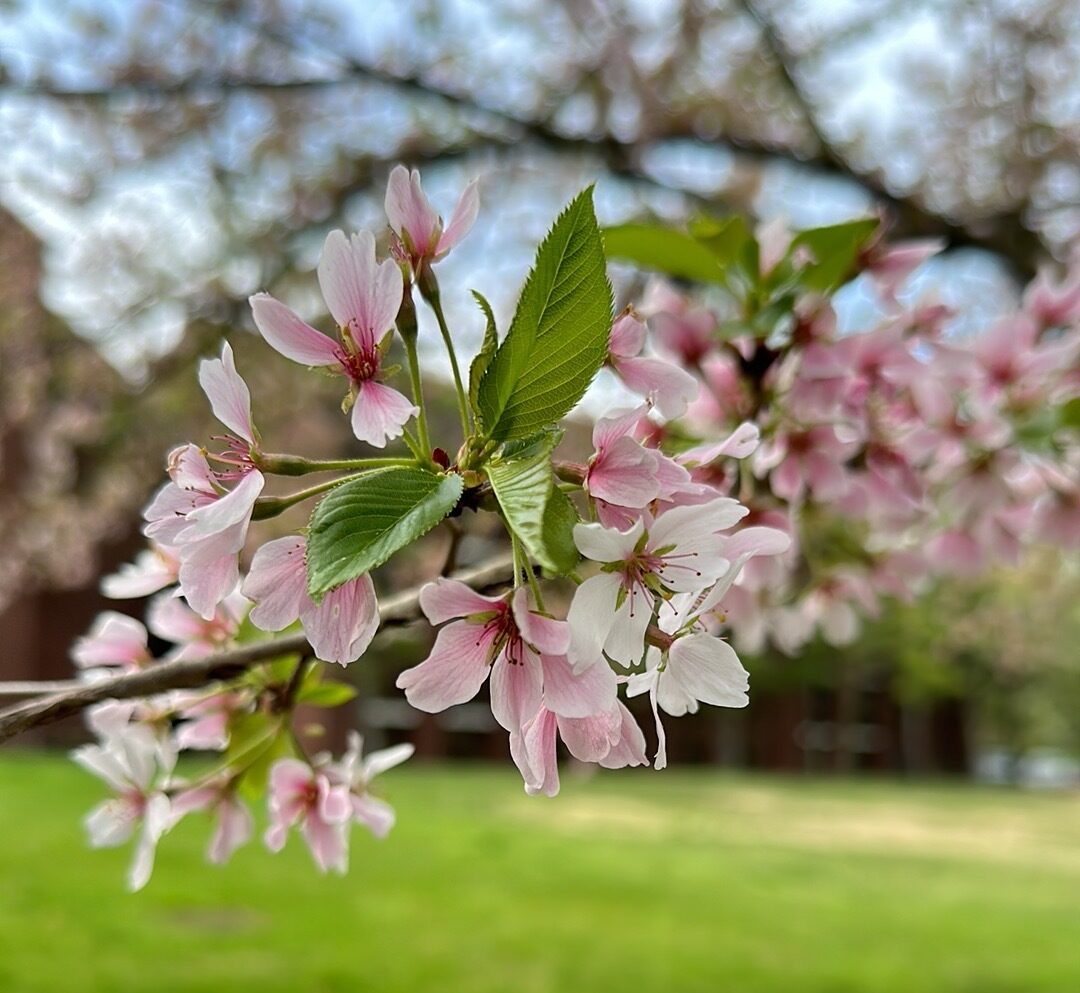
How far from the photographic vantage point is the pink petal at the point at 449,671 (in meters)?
0.35

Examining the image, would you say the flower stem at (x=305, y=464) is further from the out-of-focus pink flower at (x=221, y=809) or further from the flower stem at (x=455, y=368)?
the out-of-focus pink flower at (x=221, y=809)

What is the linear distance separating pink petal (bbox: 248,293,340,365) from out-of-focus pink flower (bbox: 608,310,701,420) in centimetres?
11

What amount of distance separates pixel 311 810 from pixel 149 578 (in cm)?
14

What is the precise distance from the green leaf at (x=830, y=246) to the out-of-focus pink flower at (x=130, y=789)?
0.44m

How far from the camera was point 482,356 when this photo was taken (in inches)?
14.1

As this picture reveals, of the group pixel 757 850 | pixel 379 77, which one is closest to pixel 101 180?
pixel 379 77

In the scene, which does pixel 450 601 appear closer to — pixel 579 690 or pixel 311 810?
pixel 579 690

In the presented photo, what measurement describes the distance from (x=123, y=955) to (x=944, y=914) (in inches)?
147

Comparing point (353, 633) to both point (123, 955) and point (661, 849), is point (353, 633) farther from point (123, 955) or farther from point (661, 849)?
point (661, 849)

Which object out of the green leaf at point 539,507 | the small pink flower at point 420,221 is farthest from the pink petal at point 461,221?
the green leaf at point 539,507

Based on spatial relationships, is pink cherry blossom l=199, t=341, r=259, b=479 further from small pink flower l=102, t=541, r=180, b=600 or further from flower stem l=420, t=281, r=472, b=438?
small pink flower l=102, t=541, r=180, b=600

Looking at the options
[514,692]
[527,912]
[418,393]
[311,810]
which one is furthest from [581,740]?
[527,912]

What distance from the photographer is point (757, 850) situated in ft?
22.7

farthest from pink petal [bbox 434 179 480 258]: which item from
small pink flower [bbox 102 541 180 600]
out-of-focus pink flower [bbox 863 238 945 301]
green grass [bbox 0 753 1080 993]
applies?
green grass [bbox 0 753 1080 993]
